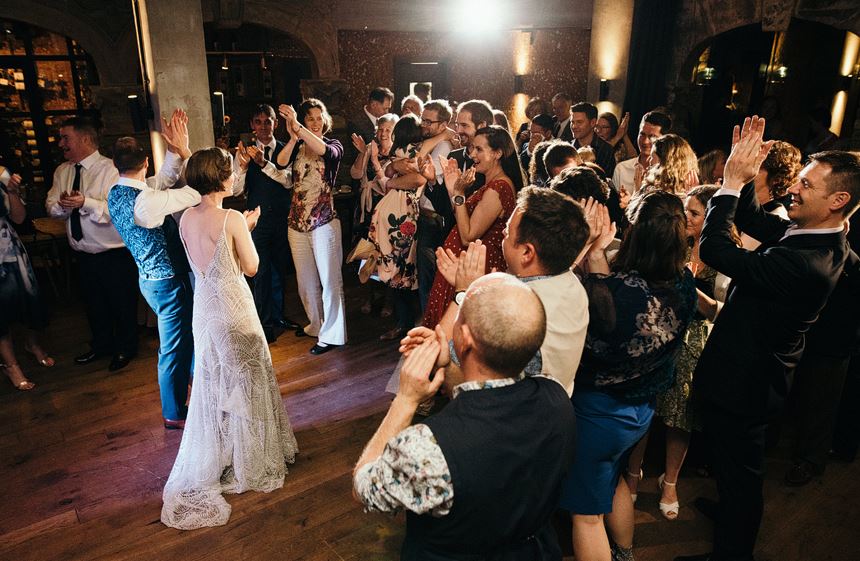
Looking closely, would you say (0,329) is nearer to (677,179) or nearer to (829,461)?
(677,179)

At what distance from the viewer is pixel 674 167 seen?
9.83 feet

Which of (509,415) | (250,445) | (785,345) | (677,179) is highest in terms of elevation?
(677,179)

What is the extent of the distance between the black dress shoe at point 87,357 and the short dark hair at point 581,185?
129 inches

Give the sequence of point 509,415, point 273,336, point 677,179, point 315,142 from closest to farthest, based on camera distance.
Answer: point 509,415, point 677,179, point 315,142, point 273,336

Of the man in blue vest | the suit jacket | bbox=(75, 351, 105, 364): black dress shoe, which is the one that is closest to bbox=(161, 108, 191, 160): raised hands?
the man in blue vest

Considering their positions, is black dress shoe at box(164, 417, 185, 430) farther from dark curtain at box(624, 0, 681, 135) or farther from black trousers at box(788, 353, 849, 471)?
dark curtain at box(624, 0, 681, 135)

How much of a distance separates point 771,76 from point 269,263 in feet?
26.8

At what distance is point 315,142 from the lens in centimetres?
377

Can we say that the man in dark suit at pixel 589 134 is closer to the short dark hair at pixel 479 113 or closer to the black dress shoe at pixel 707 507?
the short dark hair at pixel 479 113

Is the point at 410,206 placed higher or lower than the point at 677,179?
lower

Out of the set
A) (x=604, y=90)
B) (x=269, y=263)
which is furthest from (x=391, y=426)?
(x=604, y=90)

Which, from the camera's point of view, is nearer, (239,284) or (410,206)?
(239,284)

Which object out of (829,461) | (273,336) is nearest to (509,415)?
(829,461)

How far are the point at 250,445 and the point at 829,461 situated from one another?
283 cm
